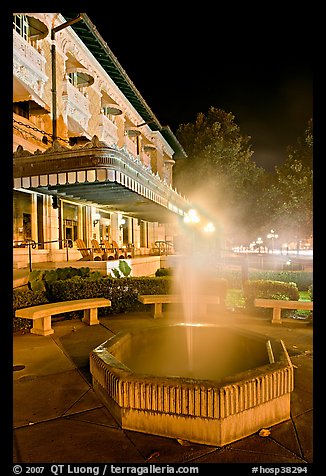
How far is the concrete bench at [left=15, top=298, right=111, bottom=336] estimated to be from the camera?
696 cm

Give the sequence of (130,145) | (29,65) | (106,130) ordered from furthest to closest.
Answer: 1. (130,145)
2. (106,130)
3. (29,65)

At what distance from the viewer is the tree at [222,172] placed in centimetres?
3138

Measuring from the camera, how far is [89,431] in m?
3.43

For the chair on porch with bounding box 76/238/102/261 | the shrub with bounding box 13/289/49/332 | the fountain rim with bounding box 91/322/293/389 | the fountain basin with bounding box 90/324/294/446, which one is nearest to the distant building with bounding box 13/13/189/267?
the chair on porch with bounding box 76/238/102/261

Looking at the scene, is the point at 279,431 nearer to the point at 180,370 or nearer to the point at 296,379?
the point at 296,379

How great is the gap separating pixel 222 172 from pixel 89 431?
30356 mm

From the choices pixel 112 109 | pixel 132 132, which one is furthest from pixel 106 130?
pixel 132 132

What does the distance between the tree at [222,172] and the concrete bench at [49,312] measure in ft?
77.2

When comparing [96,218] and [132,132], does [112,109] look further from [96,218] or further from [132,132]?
[96,218]

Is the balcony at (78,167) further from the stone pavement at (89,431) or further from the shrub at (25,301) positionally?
the stone pavement at (89,431)

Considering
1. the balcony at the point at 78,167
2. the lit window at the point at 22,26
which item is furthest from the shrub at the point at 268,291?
the lit window at the point at 22,26

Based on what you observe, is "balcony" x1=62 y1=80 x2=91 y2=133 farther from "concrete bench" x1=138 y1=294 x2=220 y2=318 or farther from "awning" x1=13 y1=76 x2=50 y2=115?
"concrete bench" x1=138 y1=294 x2=220 y2=318

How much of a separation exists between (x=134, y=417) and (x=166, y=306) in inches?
252

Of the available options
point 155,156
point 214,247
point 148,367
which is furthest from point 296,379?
point 155,156
